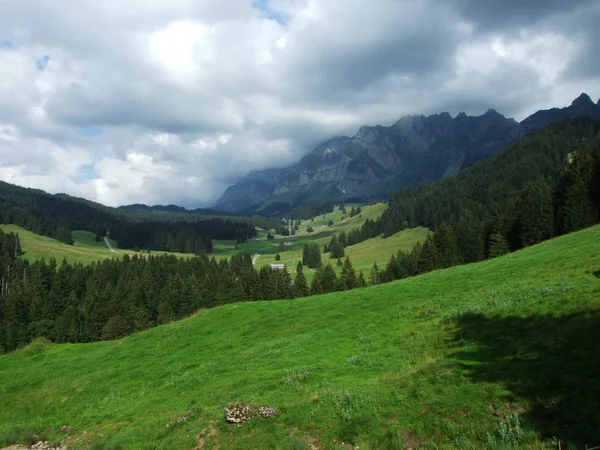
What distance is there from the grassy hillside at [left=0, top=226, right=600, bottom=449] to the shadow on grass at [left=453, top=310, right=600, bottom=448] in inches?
2.4

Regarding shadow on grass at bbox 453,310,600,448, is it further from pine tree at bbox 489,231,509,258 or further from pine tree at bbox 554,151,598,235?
pine tree at bbox 489,231,509,258

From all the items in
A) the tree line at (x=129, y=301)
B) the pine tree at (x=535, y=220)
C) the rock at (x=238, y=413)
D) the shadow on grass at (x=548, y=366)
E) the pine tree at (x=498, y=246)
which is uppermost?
the pine tree at (x=535, y=220)

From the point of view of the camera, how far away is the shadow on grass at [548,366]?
12383 mm

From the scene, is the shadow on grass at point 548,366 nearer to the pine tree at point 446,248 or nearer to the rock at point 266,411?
the rock at point 266,411

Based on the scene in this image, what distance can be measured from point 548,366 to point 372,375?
330 inches

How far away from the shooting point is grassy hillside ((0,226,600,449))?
1397 cm

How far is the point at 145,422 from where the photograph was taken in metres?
23.1

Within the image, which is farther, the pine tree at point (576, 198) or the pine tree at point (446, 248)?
the pine tree at point (446, 248)

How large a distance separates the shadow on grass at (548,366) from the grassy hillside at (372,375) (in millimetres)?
60

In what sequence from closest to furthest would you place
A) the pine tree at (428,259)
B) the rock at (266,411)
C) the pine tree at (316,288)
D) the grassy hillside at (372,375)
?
the grassy hillside at (372,375) < the rock at (266,411) < the pine tree at (428,259) < the pine tree at (316,288)

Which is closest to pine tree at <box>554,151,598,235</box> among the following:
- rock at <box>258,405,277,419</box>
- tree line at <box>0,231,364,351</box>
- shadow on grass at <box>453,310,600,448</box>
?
tree line at <box>0,231,364,351</box>

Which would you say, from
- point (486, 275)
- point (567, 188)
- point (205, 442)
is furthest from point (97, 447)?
point (567, 188)

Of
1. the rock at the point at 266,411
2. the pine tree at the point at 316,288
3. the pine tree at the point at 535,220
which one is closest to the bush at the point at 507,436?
the rock at the point at 266,411

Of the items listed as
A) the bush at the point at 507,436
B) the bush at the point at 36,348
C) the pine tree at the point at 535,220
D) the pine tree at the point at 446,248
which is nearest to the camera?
the bush at the point at 507,436
